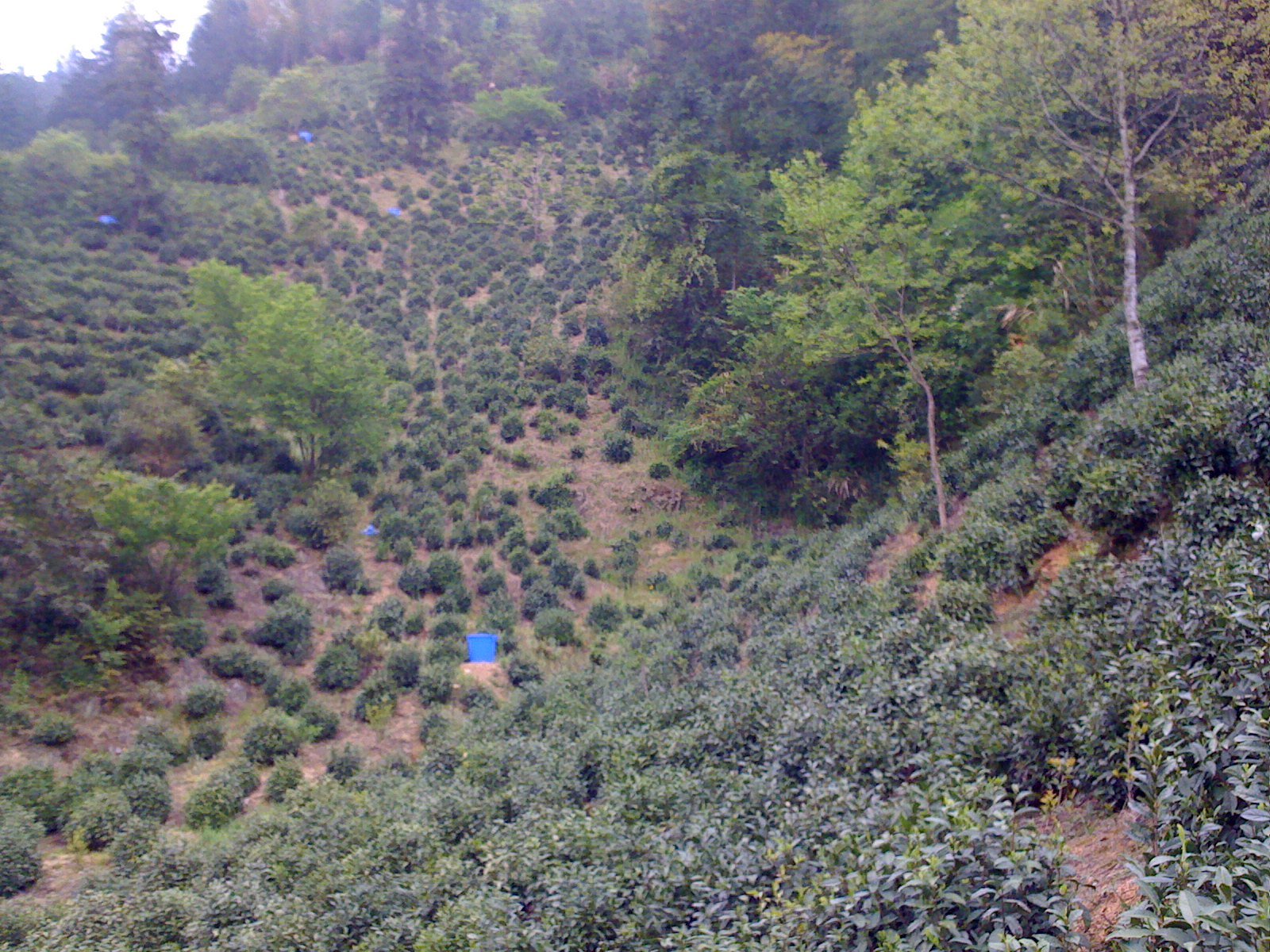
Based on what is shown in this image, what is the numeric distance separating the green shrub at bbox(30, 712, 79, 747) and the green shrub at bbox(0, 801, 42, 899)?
2.40 m

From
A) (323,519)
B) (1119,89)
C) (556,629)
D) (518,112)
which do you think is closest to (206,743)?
(556,629)

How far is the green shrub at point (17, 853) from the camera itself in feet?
29.9

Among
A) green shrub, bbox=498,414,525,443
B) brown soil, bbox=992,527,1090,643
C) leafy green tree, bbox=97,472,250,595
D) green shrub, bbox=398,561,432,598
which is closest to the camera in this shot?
brown soil, bbox=992,527,1090,643

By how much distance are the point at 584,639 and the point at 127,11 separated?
37.9m

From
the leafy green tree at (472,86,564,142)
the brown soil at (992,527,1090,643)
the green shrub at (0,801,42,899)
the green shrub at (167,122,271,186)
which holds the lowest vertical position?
the green shrub at (0,801,42,899)

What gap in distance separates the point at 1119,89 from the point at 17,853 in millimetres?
17847

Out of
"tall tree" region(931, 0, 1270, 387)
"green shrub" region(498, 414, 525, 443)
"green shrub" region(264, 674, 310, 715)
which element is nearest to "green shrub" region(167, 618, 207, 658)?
"green shrub" region(264, 674, 310, 715)

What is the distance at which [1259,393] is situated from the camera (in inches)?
263

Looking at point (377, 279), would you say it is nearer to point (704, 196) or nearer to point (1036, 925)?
point (704, 196)

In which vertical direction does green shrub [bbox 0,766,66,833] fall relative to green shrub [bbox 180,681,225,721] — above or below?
above

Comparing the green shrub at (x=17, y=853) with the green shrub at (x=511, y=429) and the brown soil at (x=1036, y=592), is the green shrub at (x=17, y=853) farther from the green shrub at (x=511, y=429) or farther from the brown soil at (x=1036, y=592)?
the green shrub at (x=511, y=429)

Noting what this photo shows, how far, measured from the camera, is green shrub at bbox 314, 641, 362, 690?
15.9 metres

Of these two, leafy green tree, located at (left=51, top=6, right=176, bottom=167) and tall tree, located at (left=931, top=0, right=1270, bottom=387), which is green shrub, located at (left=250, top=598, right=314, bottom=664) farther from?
leafy green tree, located at (left=51, top=6, right=176, bottom=167)

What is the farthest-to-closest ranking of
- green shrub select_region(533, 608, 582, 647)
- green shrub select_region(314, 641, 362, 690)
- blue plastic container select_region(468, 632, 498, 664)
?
green shrub select_region(533, 608, 582, 647) → blue plastic container select_region(468, 632, 498, 664) → green shrub select_region(314, 641, 362, 690)
